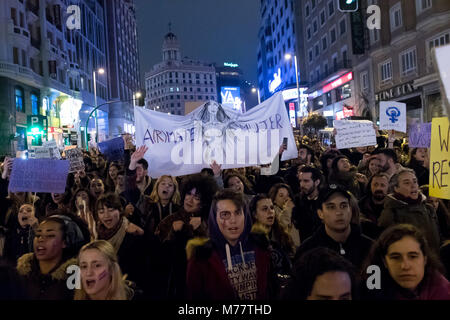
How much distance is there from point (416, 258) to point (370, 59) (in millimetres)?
33517

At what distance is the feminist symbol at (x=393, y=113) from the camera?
360 inches

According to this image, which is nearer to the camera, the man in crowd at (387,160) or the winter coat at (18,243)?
the winter coat at (18,243)

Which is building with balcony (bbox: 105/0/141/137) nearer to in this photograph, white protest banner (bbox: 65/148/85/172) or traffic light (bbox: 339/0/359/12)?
traffic light (bbox: 339/0/359/12)

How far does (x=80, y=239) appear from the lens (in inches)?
140

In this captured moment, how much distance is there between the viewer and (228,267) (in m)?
3.08

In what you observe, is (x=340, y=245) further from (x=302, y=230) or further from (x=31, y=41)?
(x=31, y=41)

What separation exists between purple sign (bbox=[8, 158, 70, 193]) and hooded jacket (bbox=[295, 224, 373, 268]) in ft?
10.7

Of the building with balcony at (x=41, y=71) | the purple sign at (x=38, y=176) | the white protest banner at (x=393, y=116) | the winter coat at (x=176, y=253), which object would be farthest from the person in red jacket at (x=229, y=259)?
the building with balcony at (x=41, y=71)

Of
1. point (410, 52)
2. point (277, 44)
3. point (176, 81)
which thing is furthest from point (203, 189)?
point (176, 81)

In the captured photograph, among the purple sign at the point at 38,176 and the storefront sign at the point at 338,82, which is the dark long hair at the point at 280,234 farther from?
the storefront sign at the point at 338,82

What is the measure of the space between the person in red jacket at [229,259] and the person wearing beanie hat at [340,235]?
0.38 m

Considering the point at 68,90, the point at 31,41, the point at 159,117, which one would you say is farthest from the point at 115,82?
the point at 159,117

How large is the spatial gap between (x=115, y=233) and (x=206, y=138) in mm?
2773

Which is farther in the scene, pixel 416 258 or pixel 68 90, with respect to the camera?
pixel 68 90
